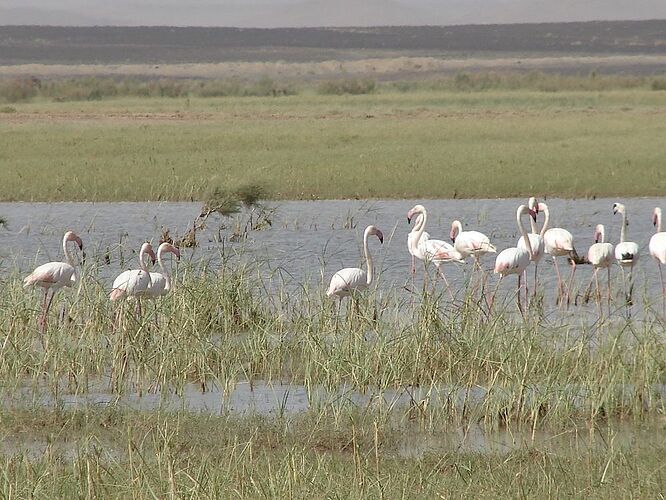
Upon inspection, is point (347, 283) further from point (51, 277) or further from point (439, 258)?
point (51, 277)

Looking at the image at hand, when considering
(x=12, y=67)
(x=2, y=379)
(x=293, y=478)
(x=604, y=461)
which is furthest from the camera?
(x=12, y=67)

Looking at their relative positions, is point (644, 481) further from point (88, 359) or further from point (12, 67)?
point (12, 67)

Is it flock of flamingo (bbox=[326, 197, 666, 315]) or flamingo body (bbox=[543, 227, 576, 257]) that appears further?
flamingo body (bbox=[543, 227, 576, 257])

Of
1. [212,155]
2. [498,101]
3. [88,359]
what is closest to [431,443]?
[88,359]

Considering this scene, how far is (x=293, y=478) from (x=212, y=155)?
18.0 metres

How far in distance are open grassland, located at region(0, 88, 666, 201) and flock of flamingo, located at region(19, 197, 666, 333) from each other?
23.1ft

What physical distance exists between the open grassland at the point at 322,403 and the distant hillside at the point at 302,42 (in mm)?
90413

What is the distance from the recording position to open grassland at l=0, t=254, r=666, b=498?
575 centimetres

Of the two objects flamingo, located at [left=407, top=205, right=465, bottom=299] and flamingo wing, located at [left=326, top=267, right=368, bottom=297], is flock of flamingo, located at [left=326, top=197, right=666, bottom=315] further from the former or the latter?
flamingo wing, located at [left=326, top=267, right=368, bottom=297]

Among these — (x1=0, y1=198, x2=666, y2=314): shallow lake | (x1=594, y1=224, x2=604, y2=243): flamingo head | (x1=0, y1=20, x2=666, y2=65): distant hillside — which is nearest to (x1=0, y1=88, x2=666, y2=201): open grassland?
(x1=0, y1=198, x2=666, y2=314): shallow lake

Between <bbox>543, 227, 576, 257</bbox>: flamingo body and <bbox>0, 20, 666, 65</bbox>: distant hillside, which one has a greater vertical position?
<bbox>0, 20, 666, 65</bbox>: distant hillside

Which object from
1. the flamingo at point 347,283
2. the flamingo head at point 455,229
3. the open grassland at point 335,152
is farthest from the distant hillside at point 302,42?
the flamingo at point 347,283

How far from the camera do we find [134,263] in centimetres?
1327

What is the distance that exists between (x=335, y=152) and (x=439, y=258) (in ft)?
39.6
